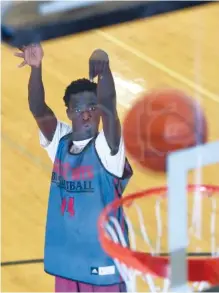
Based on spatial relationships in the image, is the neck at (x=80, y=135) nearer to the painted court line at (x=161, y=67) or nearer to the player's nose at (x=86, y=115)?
the player's nose at (x=86, y=115)

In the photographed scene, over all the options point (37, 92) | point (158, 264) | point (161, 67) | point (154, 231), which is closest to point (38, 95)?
point (37, 92)

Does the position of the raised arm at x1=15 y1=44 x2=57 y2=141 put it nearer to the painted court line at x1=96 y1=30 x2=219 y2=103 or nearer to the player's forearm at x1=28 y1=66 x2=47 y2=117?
the player's forearm at x1=28 y1=66 x2=47 y2=117

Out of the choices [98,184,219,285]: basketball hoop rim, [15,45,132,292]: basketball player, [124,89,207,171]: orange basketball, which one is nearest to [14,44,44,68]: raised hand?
[15,45,132,292]: basketball player

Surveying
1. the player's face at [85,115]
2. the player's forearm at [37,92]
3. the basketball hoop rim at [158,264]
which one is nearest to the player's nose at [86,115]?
the player's face at [85,115]

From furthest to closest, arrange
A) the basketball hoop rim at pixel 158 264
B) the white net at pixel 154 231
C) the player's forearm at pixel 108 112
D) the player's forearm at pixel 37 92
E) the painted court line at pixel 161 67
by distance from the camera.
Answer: the painted court line at pixel 161 67 → the player's forearm at pixel 37 92 → the player's forearm at pixel 108 112 → the white net at pixel 154 231 → the basketball hoop rim at pixel 158 264

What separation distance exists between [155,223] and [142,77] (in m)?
0.60

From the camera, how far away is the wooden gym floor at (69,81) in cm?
188

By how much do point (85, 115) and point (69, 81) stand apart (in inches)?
15.1

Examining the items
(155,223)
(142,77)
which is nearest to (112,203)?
(155,223)

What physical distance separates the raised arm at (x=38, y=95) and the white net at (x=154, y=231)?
0.26m

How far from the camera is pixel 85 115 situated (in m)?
1.71

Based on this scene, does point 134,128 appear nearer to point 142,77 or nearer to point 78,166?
point 78,166

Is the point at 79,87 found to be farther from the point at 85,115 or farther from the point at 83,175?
the point at 83,175

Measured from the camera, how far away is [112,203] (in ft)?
5.43
